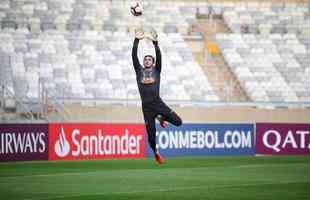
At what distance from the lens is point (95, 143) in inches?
1150

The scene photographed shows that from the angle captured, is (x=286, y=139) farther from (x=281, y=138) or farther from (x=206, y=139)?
(x=206, y=139)

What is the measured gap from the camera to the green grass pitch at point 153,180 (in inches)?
626

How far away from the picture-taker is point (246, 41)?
40188mm

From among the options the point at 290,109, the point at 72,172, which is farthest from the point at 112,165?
the point at 290,109

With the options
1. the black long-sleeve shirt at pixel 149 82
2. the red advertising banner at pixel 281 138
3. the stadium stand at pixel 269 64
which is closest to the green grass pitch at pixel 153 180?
the black long-sleeve shirt at pixel 149 82

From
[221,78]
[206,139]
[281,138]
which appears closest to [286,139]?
[281,138]

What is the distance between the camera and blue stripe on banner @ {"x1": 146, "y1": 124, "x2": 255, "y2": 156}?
101 ft

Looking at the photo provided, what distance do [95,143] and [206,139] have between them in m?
4.13

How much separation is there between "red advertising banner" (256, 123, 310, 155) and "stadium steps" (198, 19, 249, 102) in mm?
5186

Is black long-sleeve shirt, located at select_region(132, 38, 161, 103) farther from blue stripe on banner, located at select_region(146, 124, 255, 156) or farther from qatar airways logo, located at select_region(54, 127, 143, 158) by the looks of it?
blue stripe on banner, located at select_region(146, 124, 255, 156)

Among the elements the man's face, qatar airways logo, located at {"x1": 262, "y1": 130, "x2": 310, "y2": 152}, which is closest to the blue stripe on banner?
qatar airways logo, located at {"x1": 262, "y1": 130, "x2": 310, "y2": 152}

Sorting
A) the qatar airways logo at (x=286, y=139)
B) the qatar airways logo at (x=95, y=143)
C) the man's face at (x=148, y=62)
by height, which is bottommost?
the qatar airways logo at (x=286, y=139)

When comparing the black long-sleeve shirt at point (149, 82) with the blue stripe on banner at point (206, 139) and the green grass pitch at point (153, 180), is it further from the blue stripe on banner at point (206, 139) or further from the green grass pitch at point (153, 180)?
the blue stripe on banner at point (206, 139)

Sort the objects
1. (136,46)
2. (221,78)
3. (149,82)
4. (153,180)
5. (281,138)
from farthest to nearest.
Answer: (221,78) → (281,138) → (149,82) → (136,46) → (153,180)
